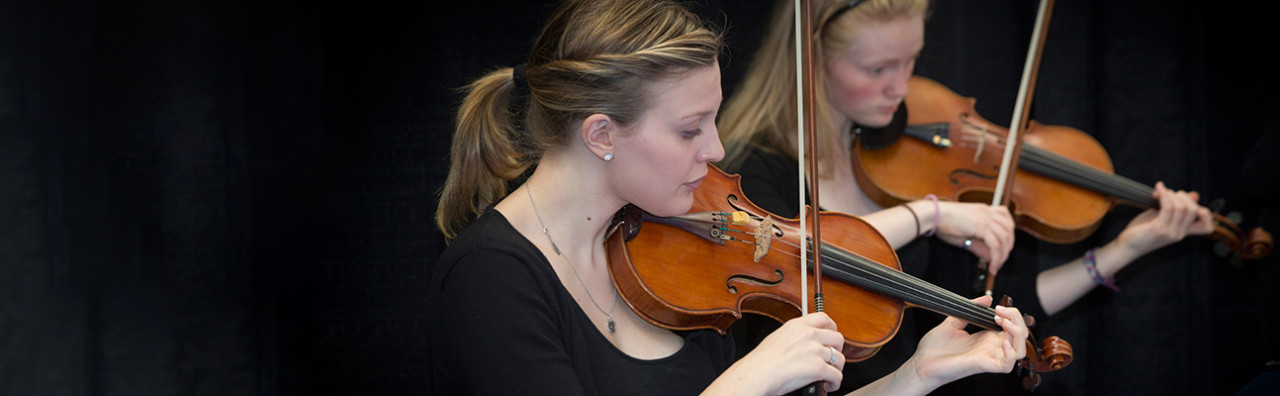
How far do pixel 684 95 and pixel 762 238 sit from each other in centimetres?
24

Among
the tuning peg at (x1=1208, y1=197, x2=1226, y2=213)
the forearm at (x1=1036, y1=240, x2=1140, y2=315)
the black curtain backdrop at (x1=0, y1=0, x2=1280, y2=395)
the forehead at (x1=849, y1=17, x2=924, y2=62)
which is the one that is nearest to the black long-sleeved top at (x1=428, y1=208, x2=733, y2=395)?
the black curtain backdrop at (x1=0, y1=0, x2=1280, y2=395)

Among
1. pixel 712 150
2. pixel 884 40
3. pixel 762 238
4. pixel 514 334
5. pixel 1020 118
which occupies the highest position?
pixel 884 40

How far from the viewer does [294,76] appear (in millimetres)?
1645

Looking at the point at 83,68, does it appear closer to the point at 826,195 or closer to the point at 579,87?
the point at 579,87

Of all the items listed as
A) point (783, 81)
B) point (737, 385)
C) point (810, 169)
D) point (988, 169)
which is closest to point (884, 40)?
point (783, 81)

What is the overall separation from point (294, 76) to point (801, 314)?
914mm

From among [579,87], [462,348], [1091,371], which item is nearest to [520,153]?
[579,87]

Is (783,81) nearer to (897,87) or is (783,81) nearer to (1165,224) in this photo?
(897,87)

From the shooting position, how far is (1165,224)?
1.92 m

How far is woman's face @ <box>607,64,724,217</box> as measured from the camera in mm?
1287

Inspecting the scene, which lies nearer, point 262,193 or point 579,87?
point 579,87

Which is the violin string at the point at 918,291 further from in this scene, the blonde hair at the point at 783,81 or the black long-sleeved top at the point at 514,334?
the blonde hair at the point at 783,81

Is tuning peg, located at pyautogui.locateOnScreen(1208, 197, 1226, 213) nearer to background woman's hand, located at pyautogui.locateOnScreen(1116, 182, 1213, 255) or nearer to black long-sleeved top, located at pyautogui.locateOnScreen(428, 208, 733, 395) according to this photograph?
background woman's hand, located at pyautogui.locateOnScreen(1116, 182, 1213, 255)

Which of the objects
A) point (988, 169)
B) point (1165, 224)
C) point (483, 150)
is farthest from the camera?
point (1165, 224)
